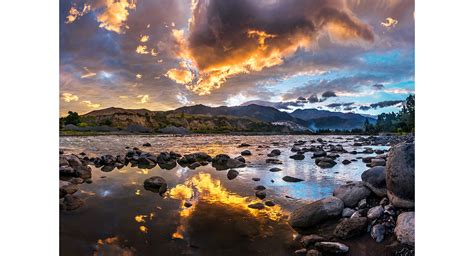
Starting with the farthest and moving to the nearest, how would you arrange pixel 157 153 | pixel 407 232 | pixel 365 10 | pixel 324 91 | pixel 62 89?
pixel 157 153, pixel 62 89, pixel 324 91, pixel 365 10, pixel 407 232

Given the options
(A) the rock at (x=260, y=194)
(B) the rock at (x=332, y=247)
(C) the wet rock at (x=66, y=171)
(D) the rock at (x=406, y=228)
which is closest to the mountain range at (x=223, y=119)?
(C) the wet rock at (x=66, y=171)

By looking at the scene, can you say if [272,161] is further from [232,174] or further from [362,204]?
[362,204]

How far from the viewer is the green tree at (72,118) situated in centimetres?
377

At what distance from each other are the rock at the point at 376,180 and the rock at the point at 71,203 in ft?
10.4

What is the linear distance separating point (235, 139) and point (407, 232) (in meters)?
2.07

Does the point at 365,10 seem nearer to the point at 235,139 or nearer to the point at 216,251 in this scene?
the point at 235,139

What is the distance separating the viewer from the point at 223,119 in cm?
374

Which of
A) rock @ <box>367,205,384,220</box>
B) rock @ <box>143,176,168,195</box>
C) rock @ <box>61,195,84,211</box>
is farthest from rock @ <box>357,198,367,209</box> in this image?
rock @ <box>61,195,84,211</box>

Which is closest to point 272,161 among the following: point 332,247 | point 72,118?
point 332,247

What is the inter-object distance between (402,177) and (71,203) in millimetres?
3496

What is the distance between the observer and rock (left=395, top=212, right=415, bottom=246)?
256 centimetres

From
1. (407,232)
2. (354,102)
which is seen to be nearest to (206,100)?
(354,102)

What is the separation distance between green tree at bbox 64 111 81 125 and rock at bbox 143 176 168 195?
1.16 meters
